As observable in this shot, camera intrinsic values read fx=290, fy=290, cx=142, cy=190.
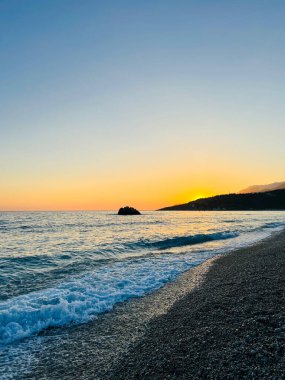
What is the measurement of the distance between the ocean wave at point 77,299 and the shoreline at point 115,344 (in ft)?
2.02

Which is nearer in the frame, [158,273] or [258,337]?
[258,337]

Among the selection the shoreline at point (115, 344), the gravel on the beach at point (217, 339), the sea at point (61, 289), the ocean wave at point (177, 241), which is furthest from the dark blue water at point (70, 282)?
the ocean wave at point (177, 241)

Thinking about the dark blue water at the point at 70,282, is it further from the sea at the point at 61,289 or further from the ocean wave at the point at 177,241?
the ocean wave at the point at 177,241

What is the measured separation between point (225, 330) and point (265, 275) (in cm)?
688

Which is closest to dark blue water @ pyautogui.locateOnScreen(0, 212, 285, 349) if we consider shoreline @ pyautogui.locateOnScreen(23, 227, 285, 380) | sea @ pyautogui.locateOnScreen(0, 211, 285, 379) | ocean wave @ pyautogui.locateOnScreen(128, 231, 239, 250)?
sea @ pyautogui.locateOnScreen(0, 211, 285, 379)

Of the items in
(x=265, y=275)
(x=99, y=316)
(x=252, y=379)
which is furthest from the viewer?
(x=265, y=275)

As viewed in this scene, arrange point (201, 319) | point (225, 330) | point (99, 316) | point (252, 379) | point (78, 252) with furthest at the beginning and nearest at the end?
point (78, 252)
point (99, 316)
point (201, 319)
point (225, 330)
point (252, 379)

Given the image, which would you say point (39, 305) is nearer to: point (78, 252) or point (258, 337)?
point (258, 337)

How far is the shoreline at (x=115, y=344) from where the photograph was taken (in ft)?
20.7

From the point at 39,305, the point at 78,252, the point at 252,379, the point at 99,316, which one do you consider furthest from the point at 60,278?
the point at 252,379

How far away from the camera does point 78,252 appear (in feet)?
82.5

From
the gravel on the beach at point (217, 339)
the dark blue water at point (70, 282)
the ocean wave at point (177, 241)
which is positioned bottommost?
the ocean wave at point (177, 241)

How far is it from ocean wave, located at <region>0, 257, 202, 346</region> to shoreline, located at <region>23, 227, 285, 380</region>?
2.02ft

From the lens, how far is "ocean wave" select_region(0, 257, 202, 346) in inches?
371
